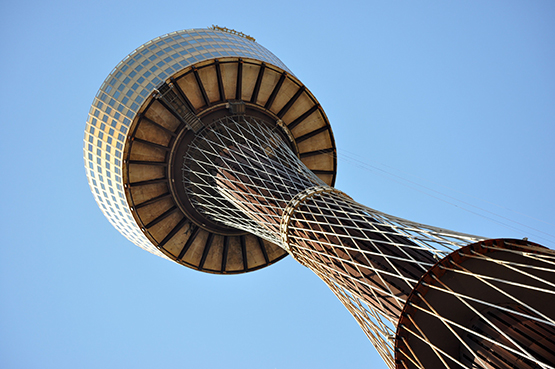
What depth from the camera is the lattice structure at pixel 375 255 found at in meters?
11.9

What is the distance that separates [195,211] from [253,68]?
1353 cm

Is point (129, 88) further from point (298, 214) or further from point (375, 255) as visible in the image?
point (375, 255)

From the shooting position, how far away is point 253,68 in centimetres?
2905

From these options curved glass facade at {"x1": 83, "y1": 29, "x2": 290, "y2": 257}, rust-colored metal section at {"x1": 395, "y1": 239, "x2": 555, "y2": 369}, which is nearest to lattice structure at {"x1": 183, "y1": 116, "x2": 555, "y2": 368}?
rust-colored metal section at {"x1": 395, "y1": 239, "x2": 555, "y2": 369}

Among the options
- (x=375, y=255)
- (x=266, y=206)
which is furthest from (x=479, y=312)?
(x=266, y=206)

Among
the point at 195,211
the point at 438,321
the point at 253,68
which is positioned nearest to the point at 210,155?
the point at 195,211

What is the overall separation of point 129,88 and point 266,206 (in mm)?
14565

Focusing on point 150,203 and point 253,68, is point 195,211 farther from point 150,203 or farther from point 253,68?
point 253,68

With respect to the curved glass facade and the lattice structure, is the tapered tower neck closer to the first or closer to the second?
the lattice structure

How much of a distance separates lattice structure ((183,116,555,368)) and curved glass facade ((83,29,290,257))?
535cm

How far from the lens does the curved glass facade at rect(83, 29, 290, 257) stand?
1058 inches

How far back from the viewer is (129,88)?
2719cm

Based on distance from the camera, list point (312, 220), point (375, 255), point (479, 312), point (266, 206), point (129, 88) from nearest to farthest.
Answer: point (479, 312) → point (375, 255) → point (312, 220) → point (266, 206) → point (129, 88)

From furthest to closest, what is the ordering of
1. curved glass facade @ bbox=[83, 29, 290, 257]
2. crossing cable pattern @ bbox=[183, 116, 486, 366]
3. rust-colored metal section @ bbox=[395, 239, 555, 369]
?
1. curved glass facade @ bbox=[83, 29, 290, 257]
2. crossing cable pattern @ bbox=[183, 116, 486, 366]
3. rust-colored metal section @ bbox=[395, 239, 555, 369]
